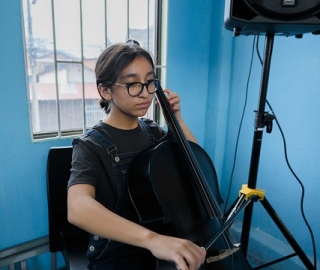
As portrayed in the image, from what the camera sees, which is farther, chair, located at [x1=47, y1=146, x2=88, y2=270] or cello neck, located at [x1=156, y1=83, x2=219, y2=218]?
chair, located at [x1=47, y1=146, x2=88, y2=270]

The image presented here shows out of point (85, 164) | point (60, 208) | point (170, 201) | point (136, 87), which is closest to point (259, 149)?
point (170, 201)

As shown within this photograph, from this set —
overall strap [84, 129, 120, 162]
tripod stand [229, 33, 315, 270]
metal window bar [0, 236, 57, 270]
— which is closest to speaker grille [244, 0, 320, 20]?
tripod stand [229, 33, 315, 270]

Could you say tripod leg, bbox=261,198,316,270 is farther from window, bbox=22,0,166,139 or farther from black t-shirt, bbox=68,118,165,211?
window, bbox=22,0,166,139

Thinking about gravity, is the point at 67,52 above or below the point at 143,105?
above

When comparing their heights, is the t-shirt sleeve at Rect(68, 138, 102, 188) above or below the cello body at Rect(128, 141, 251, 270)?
above

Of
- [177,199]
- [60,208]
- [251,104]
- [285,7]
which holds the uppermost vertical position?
[285,7]

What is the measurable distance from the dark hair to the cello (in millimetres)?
220

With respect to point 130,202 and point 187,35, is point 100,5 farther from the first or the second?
point 130,202

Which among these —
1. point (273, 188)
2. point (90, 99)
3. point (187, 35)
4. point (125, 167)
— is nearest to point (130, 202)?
point (125, 167)

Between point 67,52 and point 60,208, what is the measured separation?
666 mm

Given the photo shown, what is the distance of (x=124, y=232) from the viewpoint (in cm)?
61

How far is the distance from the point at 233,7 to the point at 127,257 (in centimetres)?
83

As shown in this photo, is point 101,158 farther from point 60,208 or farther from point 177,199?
point 60,208

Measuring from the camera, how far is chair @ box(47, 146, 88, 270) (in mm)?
1064
